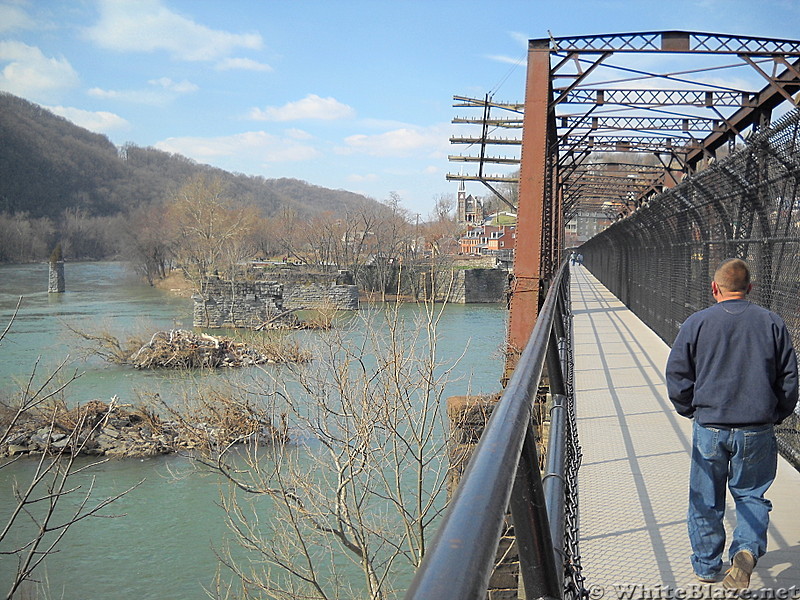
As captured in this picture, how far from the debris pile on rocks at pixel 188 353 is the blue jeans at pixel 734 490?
19.2m

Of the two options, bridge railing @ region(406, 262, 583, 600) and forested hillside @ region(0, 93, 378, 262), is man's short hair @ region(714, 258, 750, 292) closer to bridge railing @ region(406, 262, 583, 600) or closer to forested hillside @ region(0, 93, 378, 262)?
bridge railing @ region(406, 262, 583, 600)

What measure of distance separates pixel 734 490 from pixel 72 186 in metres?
130

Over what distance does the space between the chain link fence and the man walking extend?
219cm

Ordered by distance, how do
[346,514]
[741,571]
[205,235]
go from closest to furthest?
1. [741,571]
2. [346,514]
3. [205,235]

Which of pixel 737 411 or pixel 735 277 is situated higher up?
pixel 735 277

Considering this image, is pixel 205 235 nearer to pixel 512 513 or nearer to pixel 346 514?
pixel 346 514

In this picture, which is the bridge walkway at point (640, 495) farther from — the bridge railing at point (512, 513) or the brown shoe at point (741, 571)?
the bridge railing at point (512, 513)

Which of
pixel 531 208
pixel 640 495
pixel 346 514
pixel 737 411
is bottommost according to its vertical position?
pixel 346 514

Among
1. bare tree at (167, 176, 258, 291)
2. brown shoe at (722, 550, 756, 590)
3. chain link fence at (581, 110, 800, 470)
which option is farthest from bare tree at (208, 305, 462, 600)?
bare tree at (167, 176, 258, 291)

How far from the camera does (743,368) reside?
348 cm

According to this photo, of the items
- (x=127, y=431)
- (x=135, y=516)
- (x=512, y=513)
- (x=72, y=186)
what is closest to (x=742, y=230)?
(x=512, y=513)

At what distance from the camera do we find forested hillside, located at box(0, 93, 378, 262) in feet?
305

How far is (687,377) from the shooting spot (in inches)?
144

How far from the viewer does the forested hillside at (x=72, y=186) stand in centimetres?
9300
